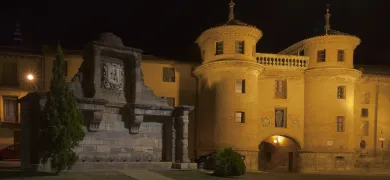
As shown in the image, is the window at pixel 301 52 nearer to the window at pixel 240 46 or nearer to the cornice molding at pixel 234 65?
the cornice molding at pixel 234 65

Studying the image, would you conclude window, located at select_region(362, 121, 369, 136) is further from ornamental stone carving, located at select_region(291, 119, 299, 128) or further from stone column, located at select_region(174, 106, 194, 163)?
stone column, located at select_region(174, 106, 194, 163)

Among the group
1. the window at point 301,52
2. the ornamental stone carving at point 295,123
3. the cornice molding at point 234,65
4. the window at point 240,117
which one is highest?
the window at point 301,52

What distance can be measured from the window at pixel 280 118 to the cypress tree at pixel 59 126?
24484 mm

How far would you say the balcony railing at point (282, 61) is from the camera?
121 ft

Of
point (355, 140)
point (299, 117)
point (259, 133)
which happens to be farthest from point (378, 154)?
point (259, 133)

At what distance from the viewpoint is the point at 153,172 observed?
19.8 meters

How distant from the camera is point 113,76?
20.8 metres

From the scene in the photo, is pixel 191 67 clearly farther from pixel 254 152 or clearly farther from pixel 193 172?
pixel 193 172

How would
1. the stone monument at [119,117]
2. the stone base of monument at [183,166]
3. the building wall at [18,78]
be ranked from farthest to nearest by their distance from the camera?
the building wall at [18,78]
the stone base of monument at [183,166]
the stone monument at [119,117]

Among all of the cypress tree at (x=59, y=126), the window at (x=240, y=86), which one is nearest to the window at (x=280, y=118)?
the window at (x=240, y=86)

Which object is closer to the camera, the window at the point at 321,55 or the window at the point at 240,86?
the window at the point at 240,86

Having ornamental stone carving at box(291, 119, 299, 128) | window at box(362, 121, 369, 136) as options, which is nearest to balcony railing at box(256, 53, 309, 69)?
ornamental stone carving at box(291, 119, 299, 128)

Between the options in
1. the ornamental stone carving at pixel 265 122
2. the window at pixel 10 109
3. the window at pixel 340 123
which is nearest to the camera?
the window at pixel 10 109

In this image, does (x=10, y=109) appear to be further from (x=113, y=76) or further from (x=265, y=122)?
(x=265, y=122)
